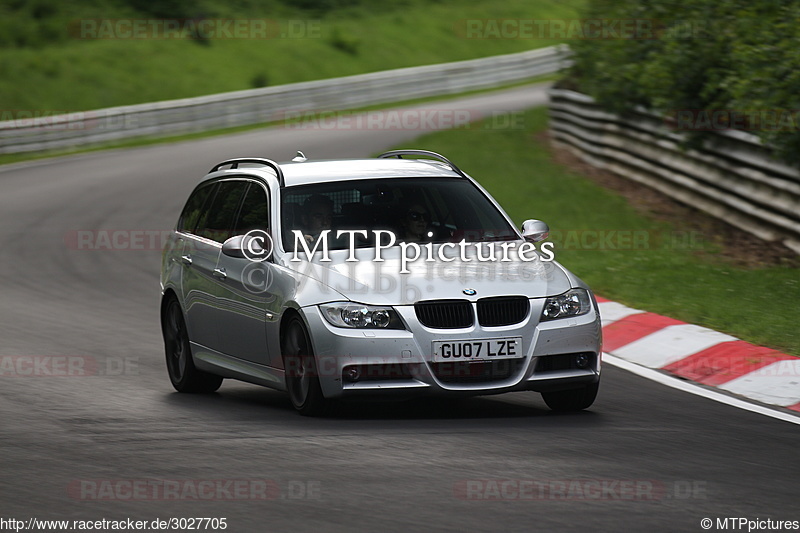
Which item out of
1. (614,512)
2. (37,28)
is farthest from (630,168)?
(37,28)

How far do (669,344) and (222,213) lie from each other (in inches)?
141

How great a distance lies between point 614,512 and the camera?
19.6 feet

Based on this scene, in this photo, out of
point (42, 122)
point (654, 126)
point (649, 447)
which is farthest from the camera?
point (42, 122)

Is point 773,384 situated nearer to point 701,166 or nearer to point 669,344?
point 669,344

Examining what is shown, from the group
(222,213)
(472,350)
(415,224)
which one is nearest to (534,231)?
(415,224)

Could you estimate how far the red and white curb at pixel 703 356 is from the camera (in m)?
9.42

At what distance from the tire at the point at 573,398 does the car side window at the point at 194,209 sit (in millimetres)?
3213

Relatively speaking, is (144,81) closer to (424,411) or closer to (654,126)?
(654,126)

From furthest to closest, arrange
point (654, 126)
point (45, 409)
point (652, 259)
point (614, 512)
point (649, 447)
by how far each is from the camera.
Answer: point (654, 126) < point (652, 259) < point (45, 409) < point (649, 447) < point (614, 512)

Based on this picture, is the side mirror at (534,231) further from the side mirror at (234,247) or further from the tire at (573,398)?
the side mirror at (234,247)

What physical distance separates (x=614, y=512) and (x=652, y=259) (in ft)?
33.5

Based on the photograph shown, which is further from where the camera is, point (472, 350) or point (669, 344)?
point (669, 344)

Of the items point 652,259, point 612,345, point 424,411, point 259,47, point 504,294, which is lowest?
point 259,47

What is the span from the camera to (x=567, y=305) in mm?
8500
